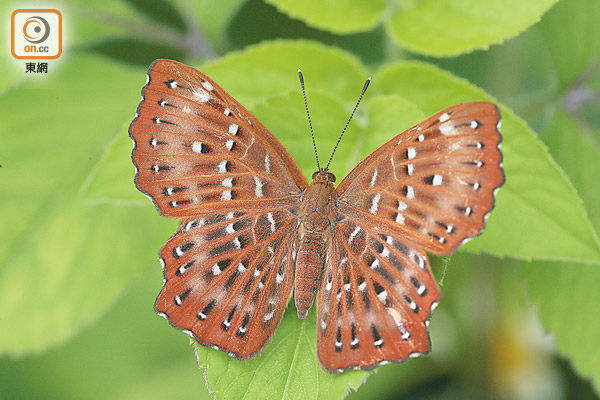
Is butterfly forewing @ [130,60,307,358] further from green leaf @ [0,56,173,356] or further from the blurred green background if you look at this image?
green leaf @ [0,56,173,356]

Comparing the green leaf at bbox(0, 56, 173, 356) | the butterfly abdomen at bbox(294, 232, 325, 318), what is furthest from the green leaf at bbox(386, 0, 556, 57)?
the green leaf at bbox(0, 56, 173, 356)

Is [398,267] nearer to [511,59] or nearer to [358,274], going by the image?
[358,274]

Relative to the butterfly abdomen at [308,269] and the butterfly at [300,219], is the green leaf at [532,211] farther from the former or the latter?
the butterfly abdomen at [308,269]

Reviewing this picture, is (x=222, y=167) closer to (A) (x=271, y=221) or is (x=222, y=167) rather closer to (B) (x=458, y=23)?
(A) (x=271, y=221)

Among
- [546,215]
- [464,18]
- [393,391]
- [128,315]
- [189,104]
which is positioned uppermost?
[464,18]

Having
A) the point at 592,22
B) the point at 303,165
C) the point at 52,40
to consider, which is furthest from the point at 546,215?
the point at 52,40

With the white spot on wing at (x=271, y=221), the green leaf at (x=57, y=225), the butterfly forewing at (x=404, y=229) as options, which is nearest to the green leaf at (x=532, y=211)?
the butterfly forewing at (x=404, y=229)
